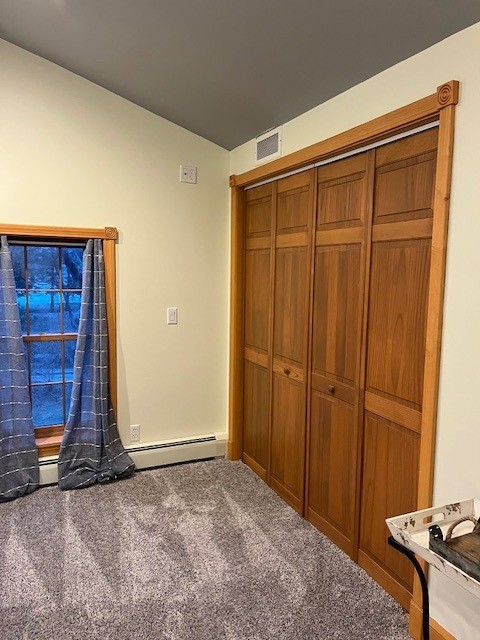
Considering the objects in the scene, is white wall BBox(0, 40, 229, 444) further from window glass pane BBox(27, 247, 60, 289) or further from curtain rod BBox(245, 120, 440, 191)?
curtain rod BBox(245, 120, 440, 191)

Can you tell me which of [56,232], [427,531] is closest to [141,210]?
[56,232]

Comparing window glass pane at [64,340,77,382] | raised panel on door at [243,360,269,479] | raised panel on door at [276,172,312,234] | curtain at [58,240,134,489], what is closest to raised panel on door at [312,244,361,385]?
raised panel on door at [276,172,312,234]

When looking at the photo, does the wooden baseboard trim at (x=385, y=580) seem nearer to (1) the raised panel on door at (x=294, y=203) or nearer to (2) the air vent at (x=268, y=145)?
(1) the raised panel on door at (x=294, y=203)

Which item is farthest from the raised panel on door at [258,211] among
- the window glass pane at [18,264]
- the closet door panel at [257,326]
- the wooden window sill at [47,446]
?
the wooden window sill at [47,446]

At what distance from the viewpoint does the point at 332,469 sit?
253 centimetres

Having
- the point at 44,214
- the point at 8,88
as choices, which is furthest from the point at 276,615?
the point at 8,88

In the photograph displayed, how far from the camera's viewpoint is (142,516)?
9.20 ft

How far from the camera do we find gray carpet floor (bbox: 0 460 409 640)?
1.95 m

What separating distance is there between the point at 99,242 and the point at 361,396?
193cm

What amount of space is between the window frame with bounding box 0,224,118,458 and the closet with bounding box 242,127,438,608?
3.21 feet

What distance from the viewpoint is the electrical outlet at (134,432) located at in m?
3.39

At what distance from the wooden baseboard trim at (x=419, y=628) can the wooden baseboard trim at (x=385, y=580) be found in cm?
12

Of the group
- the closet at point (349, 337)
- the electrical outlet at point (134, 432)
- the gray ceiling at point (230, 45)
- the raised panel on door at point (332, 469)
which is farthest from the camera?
the electrical outlet at point (134, 432)

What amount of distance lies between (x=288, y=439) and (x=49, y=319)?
176cm
